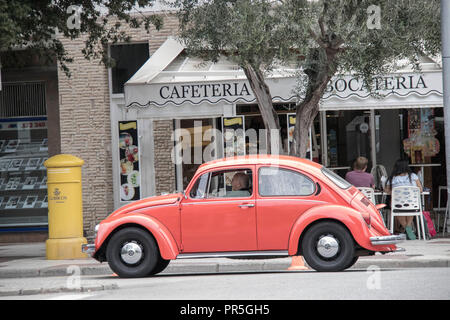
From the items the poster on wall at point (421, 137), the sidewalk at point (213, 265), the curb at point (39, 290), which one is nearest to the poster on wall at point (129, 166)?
the sidewalk at point (213, 265)

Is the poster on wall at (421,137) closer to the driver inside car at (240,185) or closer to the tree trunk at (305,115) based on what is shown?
the tree trunk at (305,115)

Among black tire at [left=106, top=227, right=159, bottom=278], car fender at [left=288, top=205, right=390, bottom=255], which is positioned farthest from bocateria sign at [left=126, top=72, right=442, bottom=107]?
black tire at [left=106, top=227, right=159, bottom=278]

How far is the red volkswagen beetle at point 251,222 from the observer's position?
35.4 feet

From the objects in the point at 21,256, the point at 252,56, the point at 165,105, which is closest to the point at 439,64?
the point at 252,56

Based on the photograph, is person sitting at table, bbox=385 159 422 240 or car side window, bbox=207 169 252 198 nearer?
car side window, bbox=207 169 252 198

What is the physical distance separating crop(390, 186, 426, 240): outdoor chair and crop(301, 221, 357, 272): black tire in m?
5.42

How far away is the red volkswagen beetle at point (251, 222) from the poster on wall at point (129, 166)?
7.89 meters

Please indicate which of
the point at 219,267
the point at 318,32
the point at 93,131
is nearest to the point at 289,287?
the point at 219,267

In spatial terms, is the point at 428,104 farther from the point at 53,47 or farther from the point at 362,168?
the point at 53,47

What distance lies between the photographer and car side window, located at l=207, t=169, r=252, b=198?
11.2 metres

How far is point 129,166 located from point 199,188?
842cm

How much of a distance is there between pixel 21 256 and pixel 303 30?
741cm

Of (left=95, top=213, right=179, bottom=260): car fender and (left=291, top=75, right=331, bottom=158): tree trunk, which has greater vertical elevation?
(left=291, top=75, right=331, bottom=158): tree trunk

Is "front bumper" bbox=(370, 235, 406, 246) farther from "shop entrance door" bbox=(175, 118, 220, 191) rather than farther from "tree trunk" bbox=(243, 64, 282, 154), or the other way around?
"shop entrance door" bbox=(175, 118, 220, 191)
